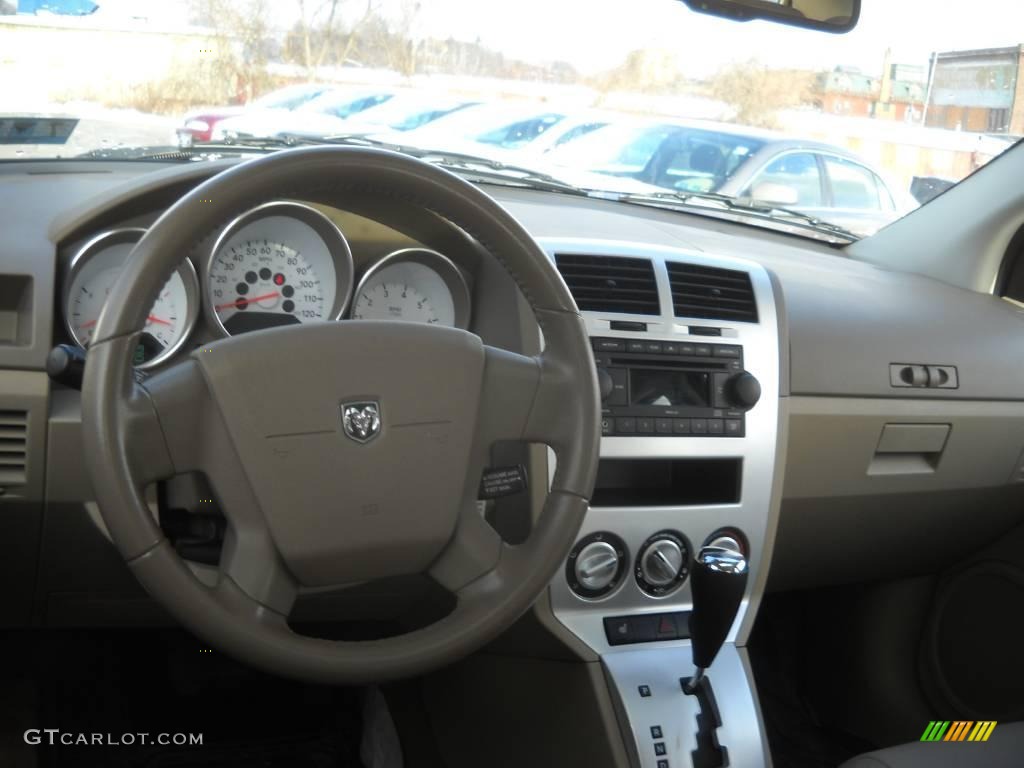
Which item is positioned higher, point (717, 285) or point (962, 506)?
point (717, 285)

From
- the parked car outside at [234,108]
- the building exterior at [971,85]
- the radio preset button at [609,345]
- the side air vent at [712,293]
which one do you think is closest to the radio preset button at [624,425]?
the radio preset button at [609,345]

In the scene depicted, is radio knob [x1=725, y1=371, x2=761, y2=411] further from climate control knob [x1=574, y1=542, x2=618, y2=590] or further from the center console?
climate control knob [x1=574, y1=542, x2=618, y2=590]

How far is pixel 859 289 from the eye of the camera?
2756 mm

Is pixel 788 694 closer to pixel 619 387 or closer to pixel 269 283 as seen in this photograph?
pixel 619 387

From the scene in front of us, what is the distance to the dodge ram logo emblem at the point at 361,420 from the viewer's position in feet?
5.15

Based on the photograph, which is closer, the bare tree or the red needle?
the red needle

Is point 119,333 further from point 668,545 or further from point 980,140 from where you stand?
point 980,140

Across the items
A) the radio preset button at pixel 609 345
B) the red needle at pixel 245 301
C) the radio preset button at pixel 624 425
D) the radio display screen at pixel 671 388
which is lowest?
the radio preset button at pixel 624 425

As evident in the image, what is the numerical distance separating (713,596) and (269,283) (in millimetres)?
933

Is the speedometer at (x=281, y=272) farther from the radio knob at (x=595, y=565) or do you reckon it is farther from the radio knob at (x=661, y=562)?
the radio knob at (x=661, y=562)

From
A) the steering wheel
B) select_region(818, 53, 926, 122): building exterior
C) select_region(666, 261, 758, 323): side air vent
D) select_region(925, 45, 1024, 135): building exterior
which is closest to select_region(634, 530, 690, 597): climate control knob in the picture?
select_region(666, 261, 758, 323): side air vent

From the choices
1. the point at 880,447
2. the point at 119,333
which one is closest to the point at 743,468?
the point at 880,447

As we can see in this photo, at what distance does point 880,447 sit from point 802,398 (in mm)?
271

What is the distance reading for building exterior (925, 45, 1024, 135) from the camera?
123 inches
